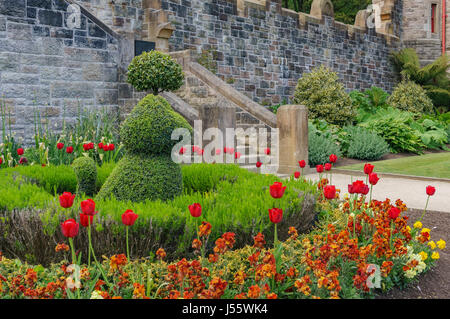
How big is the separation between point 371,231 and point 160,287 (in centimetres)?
197

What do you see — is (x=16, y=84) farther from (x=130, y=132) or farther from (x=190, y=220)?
(x=190, y=220)

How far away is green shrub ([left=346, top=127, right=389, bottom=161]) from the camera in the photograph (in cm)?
1170

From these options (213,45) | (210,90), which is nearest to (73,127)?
(210,90)

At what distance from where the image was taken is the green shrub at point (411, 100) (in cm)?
1851

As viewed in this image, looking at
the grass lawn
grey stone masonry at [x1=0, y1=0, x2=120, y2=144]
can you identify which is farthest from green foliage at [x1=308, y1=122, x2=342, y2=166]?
grey stone masonry at [x1=0, y1=0, x2=120, y2=144]

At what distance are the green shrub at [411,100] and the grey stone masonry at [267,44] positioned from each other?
199 centimetres

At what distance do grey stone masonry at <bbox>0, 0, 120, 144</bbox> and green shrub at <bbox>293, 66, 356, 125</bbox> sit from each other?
22.1 ft

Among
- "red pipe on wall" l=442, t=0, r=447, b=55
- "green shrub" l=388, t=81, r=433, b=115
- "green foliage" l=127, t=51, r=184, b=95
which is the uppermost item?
"red pipe on wall" l=442, t=0, r=447, b=55

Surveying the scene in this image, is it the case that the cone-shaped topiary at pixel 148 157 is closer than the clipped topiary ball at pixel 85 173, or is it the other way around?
the cone-shaped topiary at pixel 148 157

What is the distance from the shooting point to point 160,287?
296 cm

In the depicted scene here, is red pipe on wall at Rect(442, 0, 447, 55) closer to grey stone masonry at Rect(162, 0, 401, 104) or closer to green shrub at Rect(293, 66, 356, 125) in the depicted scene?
grey stone masonry at Rect(162, 0, 401, 104)

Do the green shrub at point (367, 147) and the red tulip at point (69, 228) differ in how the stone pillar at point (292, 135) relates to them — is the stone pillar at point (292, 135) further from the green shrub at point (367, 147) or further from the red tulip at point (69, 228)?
the red tulip at point (69, 228)

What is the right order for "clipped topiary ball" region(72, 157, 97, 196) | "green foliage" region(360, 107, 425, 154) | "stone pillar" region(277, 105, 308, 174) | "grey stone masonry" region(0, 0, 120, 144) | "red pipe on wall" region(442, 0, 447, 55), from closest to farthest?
"clipped topiary ball" region(72, 157, 97, 196) < "grey stone masonry" region(0, 0, 120, 144) < "stone pillar" region(277, 105, 308, 174) < "green foliage" region(360, 107, 425, 154) < "red pipe on wall" region(442, 0, 447, 55)

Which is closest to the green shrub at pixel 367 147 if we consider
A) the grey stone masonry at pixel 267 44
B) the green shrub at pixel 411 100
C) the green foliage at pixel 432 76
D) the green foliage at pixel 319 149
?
the green foliage at pixel 319 149
